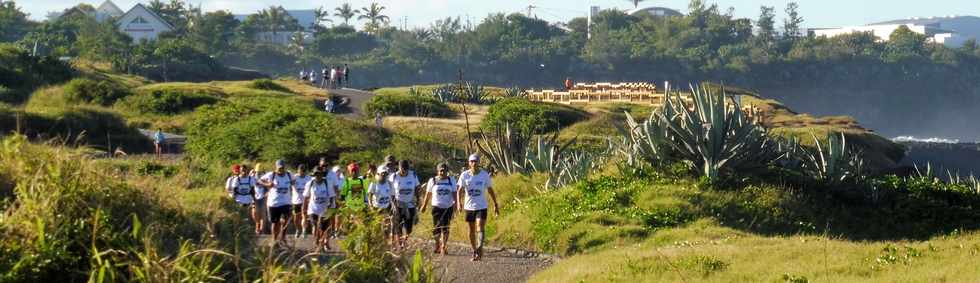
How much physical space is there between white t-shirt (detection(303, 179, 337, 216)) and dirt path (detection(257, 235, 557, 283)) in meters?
0.40

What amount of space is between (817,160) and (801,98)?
117m

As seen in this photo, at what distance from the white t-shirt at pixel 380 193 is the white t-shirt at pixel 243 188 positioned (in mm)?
3067

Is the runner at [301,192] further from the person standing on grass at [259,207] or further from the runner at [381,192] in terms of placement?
the runner at [381,192]

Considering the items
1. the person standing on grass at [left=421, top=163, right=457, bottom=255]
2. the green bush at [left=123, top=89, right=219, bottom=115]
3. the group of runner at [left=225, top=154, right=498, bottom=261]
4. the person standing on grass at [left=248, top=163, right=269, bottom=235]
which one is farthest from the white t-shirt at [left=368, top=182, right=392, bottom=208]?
the green bush at [left=123, top=89, right=219, bottom=115]

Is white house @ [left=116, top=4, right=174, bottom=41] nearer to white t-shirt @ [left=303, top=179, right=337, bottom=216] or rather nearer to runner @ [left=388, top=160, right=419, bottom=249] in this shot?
white t-shirt @ [left=303, top=179, right=337, bottom=216]

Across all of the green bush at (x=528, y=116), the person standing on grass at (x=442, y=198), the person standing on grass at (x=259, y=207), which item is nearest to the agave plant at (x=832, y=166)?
the person standing on grass at (x=442, y=198)

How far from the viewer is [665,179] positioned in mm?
19875

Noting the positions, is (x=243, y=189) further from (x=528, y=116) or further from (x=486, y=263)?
(x=528, y=116)

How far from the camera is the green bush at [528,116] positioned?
4247cm

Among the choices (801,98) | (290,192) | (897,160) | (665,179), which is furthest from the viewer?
(801,98)

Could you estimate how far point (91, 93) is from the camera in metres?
46.4

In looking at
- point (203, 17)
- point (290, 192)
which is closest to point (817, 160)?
point (290, 192)

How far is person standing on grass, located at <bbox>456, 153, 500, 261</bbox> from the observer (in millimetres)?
15539

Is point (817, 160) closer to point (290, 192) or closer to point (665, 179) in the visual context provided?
point (665, 179)
